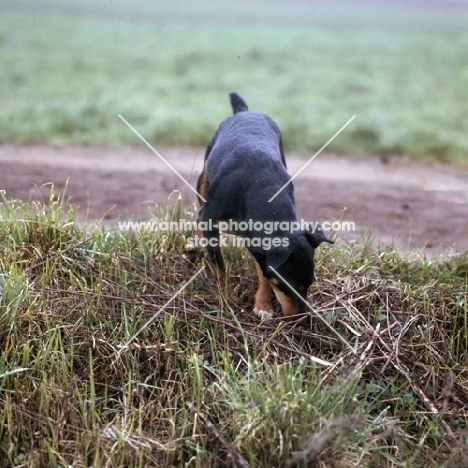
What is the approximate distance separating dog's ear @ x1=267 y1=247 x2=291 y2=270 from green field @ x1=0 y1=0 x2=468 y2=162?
5374 mm

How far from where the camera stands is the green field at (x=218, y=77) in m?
9.42

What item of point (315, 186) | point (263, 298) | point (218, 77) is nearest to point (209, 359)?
point (263, 298)

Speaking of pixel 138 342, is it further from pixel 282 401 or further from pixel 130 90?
pixel 130 90

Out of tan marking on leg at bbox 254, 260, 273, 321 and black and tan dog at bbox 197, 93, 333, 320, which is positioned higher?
black and tan dog at bbox 197, 93, 333, 320

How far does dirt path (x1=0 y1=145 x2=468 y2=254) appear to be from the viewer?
6020 millimetres

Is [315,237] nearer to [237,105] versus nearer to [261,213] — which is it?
[261,213]

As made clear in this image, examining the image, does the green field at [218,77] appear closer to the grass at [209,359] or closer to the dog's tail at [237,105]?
the dog's tail at [237,105]

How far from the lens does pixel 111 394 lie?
12.4 ft

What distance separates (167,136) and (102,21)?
11645 millimetres

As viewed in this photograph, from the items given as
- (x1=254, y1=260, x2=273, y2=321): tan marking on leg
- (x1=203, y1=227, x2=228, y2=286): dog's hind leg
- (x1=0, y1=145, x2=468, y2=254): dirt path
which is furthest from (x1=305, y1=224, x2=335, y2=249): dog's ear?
(x1=0, y1=145, x2=468, y2=254): dirt path

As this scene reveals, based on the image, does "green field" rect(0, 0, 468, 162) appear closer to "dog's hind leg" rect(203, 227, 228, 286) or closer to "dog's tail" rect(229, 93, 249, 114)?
"dog's tail" rect(229, 93, 249, 114)

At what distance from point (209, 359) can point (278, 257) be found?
76 centimetres

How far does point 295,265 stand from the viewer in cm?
391

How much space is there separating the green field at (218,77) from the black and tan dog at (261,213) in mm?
4504
